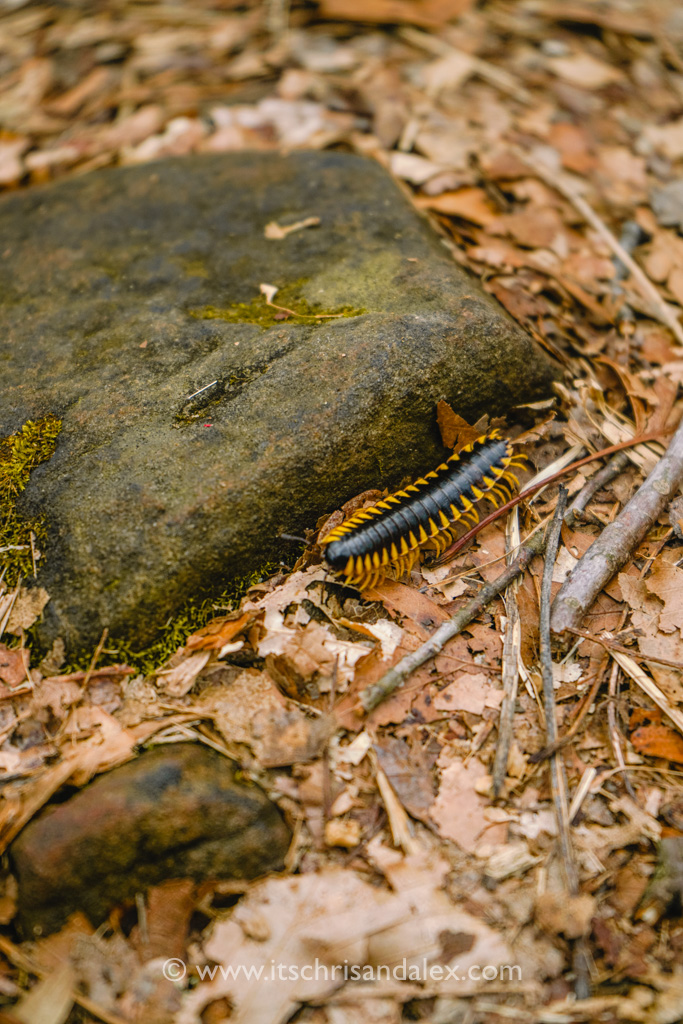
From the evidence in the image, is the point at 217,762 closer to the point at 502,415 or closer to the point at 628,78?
the point at 502,415

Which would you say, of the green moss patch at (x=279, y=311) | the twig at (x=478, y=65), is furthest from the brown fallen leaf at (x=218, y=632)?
the twig at (x=478, y=65)

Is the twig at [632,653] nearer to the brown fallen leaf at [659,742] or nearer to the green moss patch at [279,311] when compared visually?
the brown fallen leaf at [659,742]

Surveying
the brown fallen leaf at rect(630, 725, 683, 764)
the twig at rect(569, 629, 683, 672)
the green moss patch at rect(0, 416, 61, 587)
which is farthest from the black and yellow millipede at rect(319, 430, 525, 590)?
the green moss patch at rect(0, 416, 61, 587)

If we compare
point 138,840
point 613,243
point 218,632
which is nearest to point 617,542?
point 218,632

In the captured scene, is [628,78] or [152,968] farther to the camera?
[628,78]

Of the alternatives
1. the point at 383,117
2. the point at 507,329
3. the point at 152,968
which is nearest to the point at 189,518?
the point at 152,968

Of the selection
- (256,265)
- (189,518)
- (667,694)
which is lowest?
(667,694)
